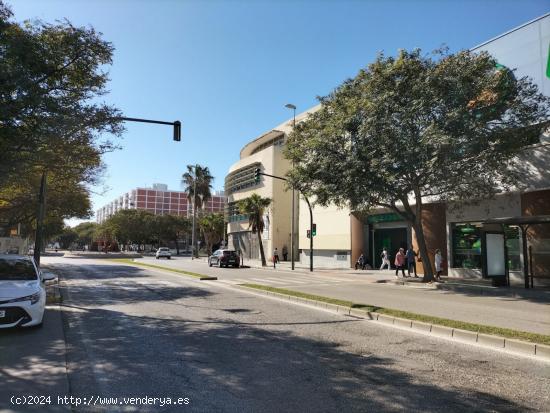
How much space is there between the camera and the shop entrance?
31.4m

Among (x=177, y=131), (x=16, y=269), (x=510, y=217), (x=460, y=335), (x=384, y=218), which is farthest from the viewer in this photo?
(x=384, y=218)

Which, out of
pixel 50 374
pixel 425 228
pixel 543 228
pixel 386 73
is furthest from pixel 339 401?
pixel 425 228

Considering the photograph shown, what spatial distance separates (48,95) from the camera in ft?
37.4

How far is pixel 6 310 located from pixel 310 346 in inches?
217

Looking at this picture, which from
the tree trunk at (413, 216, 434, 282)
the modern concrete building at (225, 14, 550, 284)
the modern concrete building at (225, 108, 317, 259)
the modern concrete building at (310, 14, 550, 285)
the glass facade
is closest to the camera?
the modern concrete building at (310, 14, 550, 285)

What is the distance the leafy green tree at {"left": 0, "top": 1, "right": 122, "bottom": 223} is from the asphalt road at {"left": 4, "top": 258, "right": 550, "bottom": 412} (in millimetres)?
4609

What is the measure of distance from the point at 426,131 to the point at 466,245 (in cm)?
1066

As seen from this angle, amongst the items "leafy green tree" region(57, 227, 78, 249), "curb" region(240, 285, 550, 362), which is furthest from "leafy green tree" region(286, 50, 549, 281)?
"leafy green tree" region(57, 227, 78, 249)

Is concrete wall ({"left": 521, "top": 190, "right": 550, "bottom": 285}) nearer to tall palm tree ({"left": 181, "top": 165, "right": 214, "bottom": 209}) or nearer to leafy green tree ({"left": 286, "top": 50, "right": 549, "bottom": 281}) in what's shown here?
leafy green tree ({"left": 286, "top": 50, "right": 549, "bottom": 281})

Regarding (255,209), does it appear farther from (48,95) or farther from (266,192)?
(48,95)

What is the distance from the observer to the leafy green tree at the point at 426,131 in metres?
16.3

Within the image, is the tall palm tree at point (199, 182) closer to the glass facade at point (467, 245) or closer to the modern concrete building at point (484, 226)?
the modern concrete building at point (484, 226)

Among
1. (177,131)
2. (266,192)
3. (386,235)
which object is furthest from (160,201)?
(177,131)

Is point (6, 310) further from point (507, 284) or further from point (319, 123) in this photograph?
point (507, 284)
